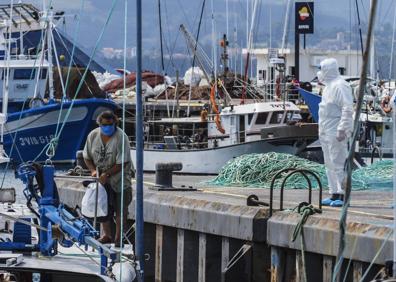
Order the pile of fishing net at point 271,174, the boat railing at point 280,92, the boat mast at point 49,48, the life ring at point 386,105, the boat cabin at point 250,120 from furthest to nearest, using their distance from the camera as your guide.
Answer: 1. the boat mast at point 49,48
2. the boat railing at point 280,92
3. the boat cabin at point 250,120
4. the life ring at point 386,105
5. the pile of fishing net at point 271,174

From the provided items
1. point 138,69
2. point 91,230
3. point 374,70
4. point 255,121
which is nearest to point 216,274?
point 91,230

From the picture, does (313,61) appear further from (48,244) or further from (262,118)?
(48,244)

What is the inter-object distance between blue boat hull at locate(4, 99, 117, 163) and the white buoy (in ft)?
102

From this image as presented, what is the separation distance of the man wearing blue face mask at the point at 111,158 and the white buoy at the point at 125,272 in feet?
6.05

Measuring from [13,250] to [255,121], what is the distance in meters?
17.8

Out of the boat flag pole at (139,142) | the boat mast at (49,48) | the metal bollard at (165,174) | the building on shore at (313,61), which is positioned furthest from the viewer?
the building on shore at (313,61)

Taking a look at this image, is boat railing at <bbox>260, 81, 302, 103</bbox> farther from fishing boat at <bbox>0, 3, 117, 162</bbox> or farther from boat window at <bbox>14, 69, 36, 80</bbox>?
boat window at <bbox>14, 69, 36, 80</bbox>

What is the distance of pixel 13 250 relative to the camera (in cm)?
1065

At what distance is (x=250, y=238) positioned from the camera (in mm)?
12469

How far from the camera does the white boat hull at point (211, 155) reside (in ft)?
88.7

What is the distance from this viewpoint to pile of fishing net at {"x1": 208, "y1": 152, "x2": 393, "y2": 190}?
16.6 meters

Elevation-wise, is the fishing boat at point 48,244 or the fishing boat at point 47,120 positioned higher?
the fishing boat at point 48,244

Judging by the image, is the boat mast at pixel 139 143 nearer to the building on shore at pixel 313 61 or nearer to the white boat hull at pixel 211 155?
the white boat hull at pixel 211 155

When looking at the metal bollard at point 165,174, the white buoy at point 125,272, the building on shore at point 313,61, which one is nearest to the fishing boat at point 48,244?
the white buoy at point 125,272
